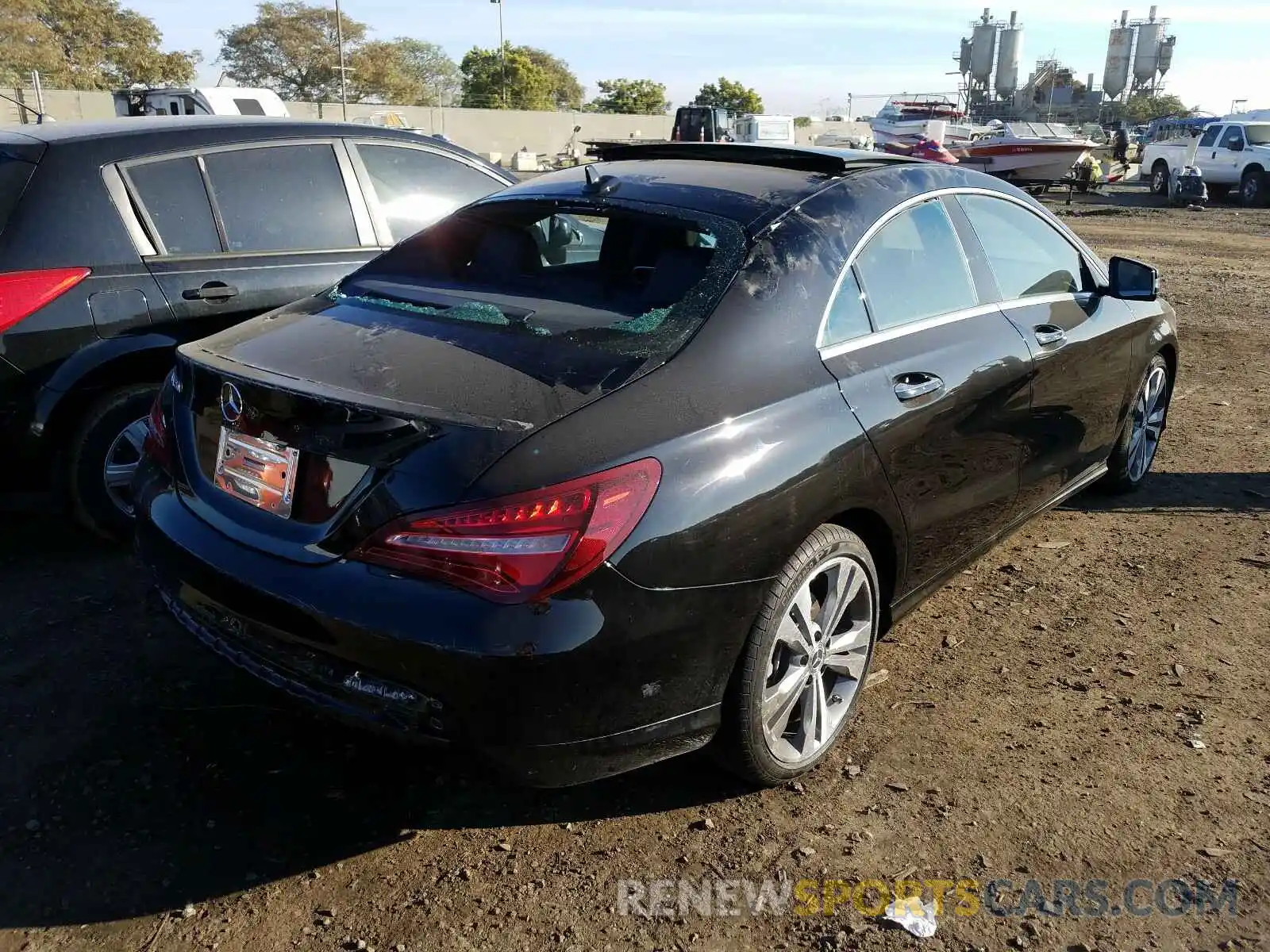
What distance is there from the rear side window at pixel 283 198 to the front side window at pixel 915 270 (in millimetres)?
2708

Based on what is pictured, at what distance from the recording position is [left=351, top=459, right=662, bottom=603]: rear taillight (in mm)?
2156

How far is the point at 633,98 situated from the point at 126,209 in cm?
8801

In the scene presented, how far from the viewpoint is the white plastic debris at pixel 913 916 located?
2355mm

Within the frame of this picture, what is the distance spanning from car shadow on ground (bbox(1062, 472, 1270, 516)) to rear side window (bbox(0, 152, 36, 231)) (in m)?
4.77

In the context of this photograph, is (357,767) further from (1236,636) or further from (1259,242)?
(1259,242)

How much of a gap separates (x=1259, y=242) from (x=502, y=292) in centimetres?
1776

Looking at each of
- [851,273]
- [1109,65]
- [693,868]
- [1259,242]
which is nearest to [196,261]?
[851,273]

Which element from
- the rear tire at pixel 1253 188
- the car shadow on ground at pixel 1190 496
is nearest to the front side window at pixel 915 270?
the car shadow on ground at pixel 1190 496

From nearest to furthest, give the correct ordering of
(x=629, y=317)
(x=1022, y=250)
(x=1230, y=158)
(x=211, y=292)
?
(x=629, y=317), (x=1022, y=250), (x=211, y=292), (x=1230, y=158)

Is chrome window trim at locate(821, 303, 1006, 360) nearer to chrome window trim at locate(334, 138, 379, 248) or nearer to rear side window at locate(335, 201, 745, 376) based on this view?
rear side window at locate(335, 201, 745, 376)

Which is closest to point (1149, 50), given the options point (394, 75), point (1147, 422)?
point (394, 75)

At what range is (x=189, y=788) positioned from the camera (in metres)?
2.77

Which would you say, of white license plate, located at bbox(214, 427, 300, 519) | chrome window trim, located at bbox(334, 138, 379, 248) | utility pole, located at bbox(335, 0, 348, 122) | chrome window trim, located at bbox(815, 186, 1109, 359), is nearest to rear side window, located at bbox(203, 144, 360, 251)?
chrome window trim, located at bbox(334, 138, 379, 248)

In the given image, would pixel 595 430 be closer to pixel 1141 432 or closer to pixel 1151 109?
pixel 1141 432
